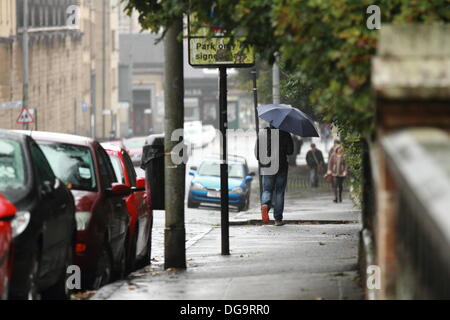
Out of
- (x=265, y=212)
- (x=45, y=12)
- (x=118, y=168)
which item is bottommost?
(x=265, y=212)

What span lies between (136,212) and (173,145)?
1816 mm

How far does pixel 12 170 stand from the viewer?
9523mm

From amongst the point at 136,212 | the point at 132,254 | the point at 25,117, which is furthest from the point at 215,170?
the point at 132,254

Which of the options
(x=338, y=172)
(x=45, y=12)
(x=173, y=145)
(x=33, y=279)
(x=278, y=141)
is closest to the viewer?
(x=33, y=279)

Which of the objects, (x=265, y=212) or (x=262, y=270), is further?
(x=265, y=212)

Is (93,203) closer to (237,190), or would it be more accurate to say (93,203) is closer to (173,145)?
(173,145)

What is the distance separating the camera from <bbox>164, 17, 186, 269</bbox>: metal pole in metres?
12.7

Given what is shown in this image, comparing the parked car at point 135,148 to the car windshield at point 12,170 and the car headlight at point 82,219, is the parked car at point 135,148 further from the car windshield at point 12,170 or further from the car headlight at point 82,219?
the car windshield at point 12,170

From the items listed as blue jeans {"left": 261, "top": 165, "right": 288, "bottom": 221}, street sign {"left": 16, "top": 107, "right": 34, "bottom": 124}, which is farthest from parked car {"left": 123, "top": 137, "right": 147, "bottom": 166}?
blue jeans {"left": 261, "top": 165, "right": 288, "bottom": 221}

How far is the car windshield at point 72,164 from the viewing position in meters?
12.3

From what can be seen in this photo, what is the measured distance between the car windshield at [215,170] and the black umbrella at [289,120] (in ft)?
48.3

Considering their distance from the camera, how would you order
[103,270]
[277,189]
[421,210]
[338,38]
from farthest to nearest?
[277,189] → [103,270] → [338,38] → [421,210]

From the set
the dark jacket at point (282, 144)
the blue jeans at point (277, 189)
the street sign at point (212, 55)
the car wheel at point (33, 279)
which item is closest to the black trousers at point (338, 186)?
the blue jeans at point (277, 189)

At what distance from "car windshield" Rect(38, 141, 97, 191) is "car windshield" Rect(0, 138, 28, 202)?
2451mm
